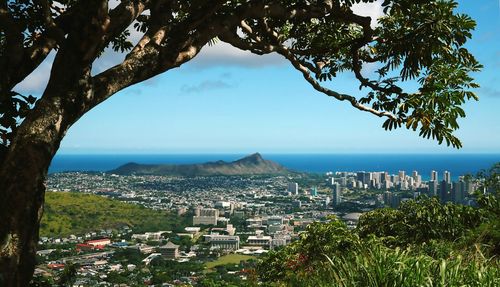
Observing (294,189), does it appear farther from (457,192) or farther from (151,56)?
(151,56)

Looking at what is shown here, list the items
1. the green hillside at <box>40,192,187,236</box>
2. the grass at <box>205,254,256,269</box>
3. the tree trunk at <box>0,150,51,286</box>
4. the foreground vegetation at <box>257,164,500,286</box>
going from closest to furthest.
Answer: the tree trunk at <box>0,150,51,286</box>, the foreground vegetation at <box>257,164,500,286</box>, the grass at <box>205,254,256,269</box>, the green hillside at <box>40,192,187,236</box>

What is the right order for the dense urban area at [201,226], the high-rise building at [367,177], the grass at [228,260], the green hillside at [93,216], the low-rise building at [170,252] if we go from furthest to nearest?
the high-rise building at [367,177] < the green hillside at [93,216] < the low-rise building at [170,252] < the grass at [228,260] < the dense urban area at [201,226]

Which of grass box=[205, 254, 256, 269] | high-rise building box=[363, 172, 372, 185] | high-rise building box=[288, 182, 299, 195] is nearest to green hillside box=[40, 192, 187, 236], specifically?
grass box=[205, 254, 256, 269]

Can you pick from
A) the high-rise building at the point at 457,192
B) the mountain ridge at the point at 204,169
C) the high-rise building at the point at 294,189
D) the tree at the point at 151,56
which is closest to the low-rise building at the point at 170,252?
the high-rise building at the point at 457,192

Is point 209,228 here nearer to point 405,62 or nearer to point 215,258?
point 215,258

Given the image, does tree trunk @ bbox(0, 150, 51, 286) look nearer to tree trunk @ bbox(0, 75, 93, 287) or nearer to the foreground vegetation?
tree trunk @ bbox(0, 75, 93, 287)

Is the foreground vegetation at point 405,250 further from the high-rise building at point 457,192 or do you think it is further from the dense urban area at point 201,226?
the high-rise building at point 457,192

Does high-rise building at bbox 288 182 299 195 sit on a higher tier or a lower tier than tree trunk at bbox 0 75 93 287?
lower

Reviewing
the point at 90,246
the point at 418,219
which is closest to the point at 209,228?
the point at 90,246
